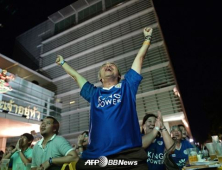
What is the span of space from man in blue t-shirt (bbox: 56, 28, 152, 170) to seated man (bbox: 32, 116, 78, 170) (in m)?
1.08

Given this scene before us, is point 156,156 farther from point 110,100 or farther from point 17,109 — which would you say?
point 17,109

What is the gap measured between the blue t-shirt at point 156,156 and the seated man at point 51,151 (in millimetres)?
1222

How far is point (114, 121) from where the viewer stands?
5.00 feet

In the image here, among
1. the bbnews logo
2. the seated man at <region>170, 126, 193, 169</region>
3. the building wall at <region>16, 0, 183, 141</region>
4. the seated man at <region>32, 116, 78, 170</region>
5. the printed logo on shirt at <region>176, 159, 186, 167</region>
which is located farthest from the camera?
the building wall at <region>16, 0, 183, 141</region>

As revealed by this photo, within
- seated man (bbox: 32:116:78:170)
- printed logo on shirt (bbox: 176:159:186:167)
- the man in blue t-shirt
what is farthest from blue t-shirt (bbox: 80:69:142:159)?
printed logo on shirt (bbox: 176:159:186:167)

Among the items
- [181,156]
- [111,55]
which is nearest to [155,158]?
[181,156]

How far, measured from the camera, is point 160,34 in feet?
64.5

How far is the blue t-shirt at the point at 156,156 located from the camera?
8.94ft

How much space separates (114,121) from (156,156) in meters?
1.72

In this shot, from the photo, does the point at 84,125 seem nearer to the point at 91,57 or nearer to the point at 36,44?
the point at 91,57

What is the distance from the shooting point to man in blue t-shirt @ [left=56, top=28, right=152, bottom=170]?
138 centimetres

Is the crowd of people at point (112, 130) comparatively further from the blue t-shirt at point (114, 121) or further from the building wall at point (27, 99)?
the building wall at point (27, 99)

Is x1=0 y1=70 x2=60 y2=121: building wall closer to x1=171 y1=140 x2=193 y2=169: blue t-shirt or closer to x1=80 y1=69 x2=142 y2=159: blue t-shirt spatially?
x1=171 y1=140 x2=193 y2=169: blue t-shirt

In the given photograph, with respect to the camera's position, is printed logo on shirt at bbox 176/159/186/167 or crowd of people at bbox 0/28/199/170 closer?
crowd of people at bbox 0/28/199/170
